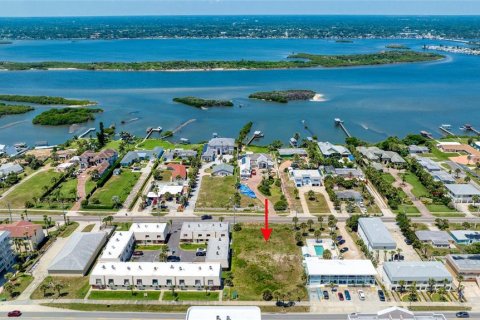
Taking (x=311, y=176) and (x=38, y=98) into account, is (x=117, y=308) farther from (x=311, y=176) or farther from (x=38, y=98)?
(x=38, y=98)

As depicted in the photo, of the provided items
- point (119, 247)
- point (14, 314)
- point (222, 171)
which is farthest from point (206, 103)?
point (14, 314)

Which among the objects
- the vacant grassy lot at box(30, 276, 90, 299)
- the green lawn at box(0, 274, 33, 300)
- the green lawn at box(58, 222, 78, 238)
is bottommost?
the vacant grassy lot at box(30, 276, 90, 299)

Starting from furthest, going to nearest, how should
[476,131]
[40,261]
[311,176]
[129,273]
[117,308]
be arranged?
1. [476,131]
2. [311,176]
3. [40,261]
4. [129,273]
5. [117,308]

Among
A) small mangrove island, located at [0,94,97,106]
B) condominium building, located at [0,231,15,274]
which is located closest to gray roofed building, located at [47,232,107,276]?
condominium building, located at [0,231,15,274]

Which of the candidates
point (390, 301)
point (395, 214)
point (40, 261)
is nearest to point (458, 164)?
point (395, 214)

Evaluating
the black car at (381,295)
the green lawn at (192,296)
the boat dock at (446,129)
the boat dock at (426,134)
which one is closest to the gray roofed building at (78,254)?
the green lawn at (192,296)

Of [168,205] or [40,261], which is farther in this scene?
[168,205]

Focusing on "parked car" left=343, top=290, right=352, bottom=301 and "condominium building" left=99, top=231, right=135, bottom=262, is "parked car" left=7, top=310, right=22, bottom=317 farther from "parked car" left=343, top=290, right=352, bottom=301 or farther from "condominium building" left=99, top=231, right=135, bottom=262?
"parked car" left=343, top=290, right=352, bottom=301
